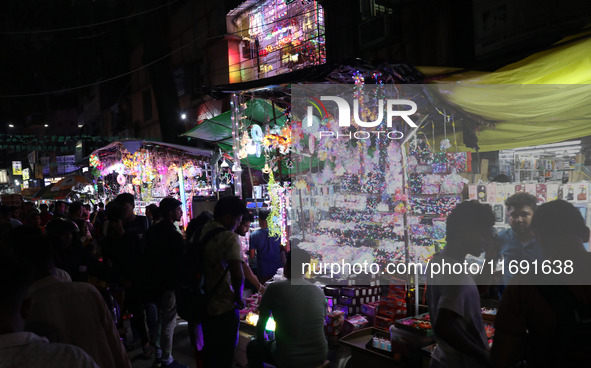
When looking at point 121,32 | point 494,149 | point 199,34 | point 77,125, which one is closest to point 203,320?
point 494,149

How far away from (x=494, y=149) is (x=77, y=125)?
3645 cm

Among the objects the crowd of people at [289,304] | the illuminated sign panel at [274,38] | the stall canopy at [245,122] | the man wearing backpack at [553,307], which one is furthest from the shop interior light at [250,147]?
the illuminated sign panel at [274,38]

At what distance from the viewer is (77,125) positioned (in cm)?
3456

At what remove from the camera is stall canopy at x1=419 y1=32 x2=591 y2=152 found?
3672 mm

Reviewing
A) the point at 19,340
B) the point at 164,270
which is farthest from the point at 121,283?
the point at 19,340

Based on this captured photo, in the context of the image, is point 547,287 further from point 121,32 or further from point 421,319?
point 121,32

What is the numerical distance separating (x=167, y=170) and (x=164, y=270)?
24.1 feet

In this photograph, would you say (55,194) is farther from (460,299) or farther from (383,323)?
(460,299)

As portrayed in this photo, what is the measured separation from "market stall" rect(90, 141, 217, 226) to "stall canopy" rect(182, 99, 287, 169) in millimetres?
1598

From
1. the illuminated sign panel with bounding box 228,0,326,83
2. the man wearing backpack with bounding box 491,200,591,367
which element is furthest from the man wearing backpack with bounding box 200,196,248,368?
the illuminated sign panel with bounding box 228,0,326,83

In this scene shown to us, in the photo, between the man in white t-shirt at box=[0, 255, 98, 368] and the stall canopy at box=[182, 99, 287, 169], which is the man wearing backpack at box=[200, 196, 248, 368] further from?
the stall canopy at box=[182, 99, 287, 169]

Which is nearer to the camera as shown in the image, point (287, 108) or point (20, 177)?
point (287, 108)

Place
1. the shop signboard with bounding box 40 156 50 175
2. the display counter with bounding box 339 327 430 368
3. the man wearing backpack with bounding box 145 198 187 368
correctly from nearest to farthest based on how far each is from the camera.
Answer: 1. the display counter with bounding box 339 327 430 368
2. the man wearing backpack with bounding box 145 198 187 368
3. the shop signboard with bounding box 40 156 50 175

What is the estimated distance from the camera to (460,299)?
7.30ft
